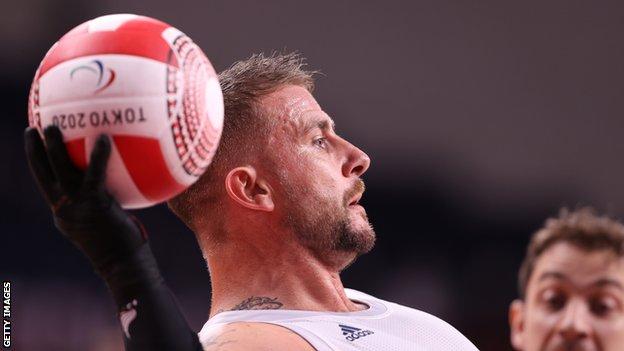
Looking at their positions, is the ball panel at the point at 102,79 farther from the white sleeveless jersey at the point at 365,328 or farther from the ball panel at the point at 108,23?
the white sleeveless jersey at the point at 365,328

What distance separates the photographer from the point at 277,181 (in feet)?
9.77

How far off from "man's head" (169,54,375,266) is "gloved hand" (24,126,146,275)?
35.1 inches

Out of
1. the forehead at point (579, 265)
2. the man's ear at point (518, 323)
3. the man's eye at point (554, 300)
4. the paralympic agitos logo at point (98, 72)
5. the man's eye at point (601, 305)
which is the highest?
the forehead at point (579, 265)

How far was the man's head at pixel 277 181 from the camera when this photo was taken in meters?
2.96

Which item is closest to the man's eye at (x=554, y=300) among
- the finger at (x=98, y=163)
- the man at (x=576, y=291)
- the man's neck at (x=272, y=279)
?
the man at (x=576, y=291)

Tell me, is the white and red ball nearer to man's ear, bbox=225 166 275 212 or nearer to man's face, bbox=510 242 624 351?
man's ear, bbox=225 166 275 212

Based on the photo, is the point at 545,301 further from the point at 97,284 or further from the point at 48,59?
the point at 97,284

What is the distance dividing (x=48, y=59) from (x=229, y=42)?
253 inches

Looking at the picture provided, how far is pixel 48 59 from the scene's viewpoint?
7.39 feet

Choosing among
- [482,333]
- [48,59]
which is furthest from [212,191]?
[482,333]

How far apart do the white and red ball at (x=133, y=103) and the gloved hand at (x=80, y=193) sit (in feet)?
0.12

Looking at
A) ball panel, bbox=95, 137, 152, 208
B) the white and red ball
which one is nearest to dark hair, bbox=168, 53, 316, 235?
the white and red ball

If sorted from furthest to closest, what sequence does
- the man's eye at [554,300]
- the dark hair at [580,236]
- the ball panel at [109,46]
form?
1. the dark hair at [580,236]
2. the man's eye at [554,300]
3. the ball panel at [109,46]

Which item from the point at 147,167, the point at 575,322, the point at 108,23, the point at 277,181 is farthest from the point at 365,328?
the point at 575,322
